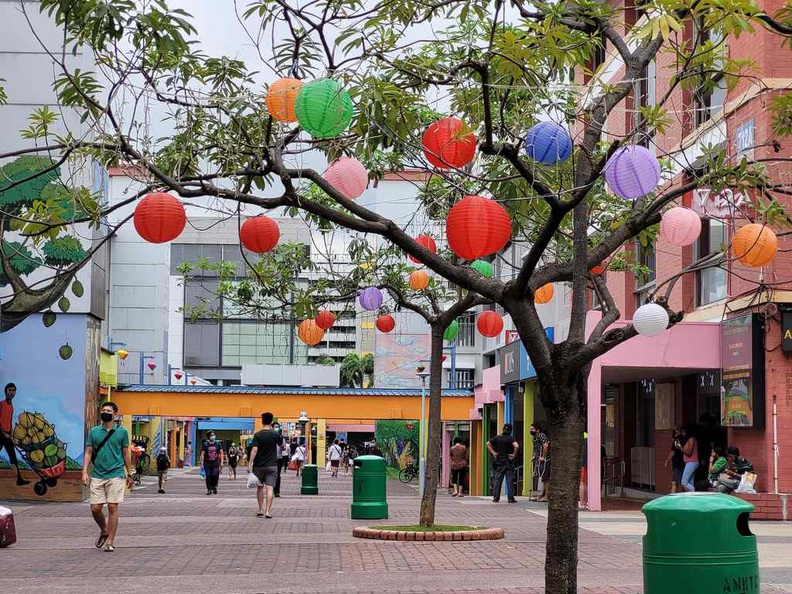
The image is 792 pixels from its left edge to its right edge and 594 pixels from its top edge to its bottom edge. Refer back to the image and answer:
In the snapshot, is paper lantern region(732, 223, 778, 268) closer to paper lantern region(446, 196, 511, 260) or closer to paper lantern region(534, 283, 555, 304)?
paper lantern region(446, 196, 511, 260)

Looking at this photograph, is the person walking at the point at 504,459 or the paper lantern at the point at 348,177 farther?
the person walking at the point at 504,459

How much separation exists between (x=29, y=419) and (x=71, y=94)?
17.2 metres

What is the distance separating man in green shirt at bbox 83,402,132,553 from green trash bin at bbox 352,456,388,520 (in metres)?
5.59

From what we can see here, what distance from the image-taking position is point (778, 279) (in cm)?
2050

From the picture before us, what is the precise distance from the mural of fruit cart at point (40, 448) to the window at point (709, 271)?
1428 cm

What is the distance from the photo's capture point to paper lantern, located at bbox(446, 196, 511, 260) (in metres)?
9.58

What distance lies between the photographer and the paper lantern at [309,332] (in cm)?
1947

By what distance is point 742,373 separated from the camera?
21.4 m

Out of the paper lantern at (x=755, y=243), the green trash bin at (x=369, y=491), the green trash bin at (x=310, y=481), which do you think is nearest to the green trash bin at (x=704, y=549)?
the paper lantern at (x=755, y=243)

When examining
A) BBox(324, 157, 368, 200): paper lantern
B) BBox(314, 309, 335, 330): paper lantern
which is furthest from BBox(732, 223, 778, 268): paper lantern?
BBox(314, 309, 335, 330): paper lantern

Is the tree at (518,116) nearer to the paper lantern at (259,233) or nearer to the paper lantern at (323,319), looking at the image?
the paper lantern at (259,233)

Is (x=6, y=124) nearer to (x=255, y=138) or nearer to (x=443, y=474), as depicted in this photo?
(x=255, y=138)

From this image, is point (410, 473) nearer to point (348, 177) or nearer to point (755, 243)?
point (755, 243)

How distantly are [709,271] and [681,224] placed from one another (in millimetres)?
12217
